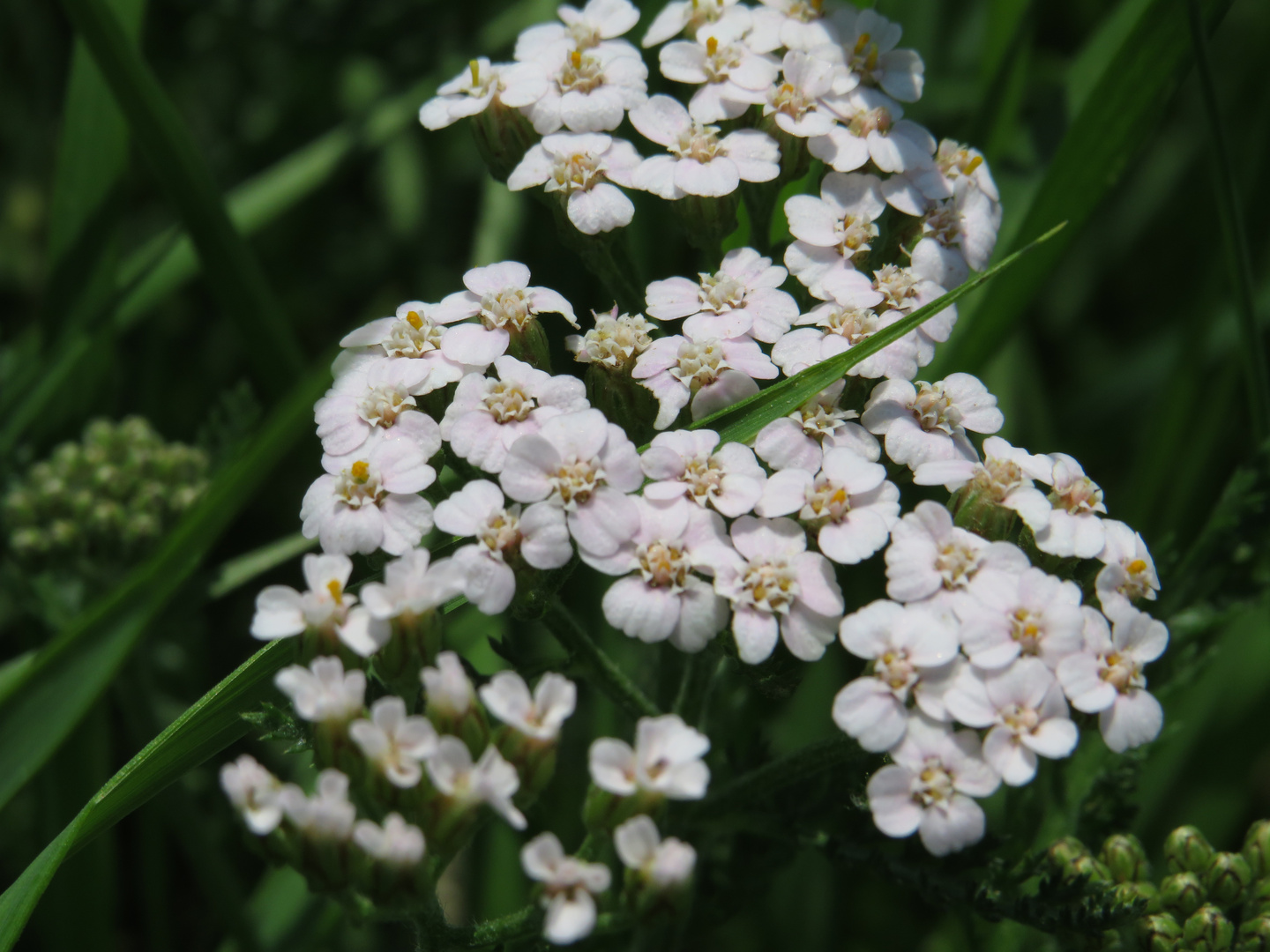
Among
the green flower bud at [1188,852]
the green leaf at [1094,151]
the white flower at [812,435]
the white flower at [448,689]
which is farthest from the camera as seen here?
the green leaf at [1094,151]

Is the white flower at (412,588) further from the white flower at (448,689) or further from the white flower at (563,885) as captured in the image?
the white flower at (563,885)

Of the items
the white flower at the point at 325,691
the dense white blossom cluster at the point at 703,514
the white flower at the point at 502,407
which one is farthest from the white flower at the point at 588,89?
the white flower at the point at 325,691

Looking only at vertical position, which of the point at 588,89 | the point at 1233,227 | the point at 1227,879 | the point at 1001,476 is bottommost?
the point at 1227,879

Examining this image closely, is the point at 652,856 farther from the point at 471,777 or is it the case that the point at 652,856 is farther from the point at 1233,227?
the point at 1233,227

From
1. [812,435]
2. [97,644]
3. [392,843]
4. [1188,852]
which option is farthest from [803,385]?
[97,644]

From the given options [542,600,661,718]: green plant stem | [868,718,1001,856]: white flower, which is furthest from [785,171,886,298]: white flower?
[868,718,1001,856]: white flower

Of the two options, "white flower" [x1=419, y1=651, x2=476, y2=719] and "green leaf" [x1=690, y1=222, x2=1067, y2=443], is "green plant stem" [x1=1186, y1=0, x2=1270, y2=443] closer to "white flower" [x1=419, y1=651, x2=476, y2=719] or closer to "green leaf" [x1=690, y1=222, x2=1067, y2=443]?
"green leaf" [x1=690, y1=222, x2=1067, y2=443]
